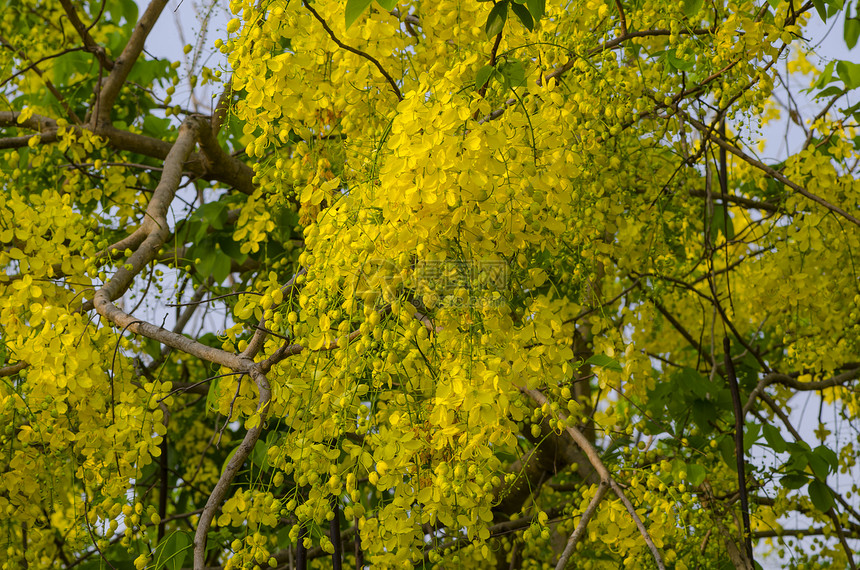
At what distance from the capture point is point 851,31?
2582 millimetres

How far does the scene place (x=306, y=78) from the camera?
1688 millimetres

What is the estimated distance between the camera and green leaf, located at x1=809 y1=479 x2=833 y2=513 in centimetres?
206

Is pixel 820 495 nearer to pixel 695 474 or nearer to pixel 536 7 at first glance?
pixel 695 474

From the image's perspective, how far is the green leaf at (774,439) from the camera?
1.98 meters

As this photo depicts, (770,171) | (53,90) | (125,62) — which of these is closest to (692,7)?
(770,171)

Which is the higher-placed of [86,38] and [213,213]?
[86,38]

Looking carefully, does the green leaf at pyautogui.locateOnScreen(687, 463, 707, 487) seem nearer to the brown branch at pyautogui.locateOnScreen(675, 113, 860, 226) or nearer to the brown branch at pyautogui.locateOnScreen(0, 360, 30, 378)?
the brown branch at pyautogui.locateOnScreen(675, 113, 860, 226)

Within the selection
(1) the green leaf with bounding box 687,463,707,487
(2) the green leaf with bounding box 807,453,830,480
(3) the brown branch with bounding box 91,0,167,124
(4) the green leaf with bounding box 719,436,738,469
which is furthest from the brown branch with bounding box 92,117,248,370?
(2) the green leaf with bounding box 807,453,830,480

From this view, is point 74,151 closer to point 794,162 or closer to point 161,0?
point 161,0

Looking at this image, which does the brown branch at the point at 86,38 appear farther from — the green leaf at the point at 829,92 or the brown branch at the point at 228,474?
the green leaf at the point at 829,92

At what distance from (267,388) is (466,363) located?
33cm

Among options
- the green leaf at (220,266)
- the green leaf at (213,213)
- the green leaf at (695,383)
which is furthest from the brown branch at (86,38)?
the green leaf at (695,383)

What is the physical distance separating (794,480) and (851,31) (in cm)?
140

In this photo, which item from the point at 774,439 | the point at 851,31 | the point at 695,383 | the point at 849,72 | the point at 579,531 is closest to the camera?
the point at 579,531
